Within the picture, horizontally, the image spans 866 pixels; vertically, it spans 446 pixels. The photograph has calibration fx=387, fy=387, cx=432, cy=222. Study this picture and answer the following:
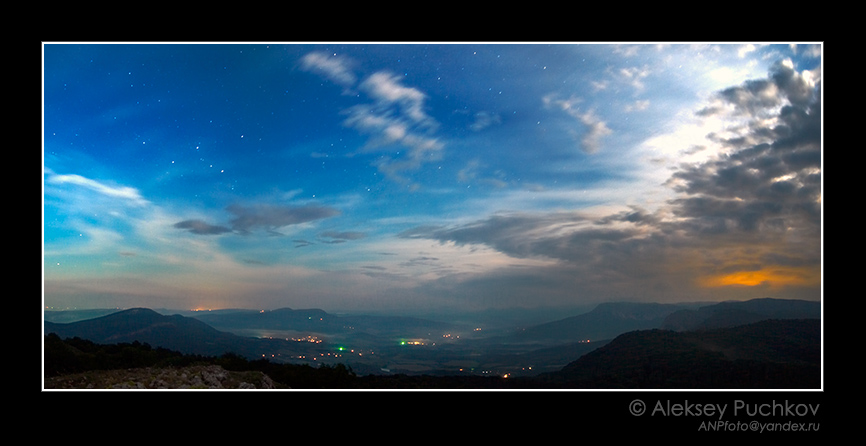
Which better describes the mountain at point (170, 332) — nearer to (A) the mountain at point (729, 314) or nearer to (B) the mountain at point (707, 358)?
(B) the mountain at point (707, 358)

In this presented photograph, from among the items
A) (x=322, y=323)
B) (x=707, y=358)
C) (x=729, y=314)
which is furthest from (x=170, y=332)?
(x=729, y=314)

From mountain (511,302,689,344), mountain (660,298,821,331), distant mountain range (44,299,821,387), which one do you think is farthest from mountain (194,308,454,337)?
mountain (660,298,821,331)

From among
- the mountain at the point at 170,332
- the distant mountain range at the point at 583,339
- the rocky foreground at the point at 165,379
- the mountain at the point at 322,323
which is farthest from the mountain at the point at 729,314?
the rocky foreground at the point at 165,379

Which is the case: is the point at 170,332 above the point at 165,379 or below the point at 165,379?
below

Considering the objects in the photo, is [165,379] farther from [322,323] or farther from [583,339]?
[583,339]

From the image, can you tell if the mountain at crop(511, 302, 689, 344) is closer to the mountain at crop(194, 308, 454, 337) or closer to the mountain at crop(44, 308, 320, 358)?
the mountain at crop(194, 308, 454, 337)
